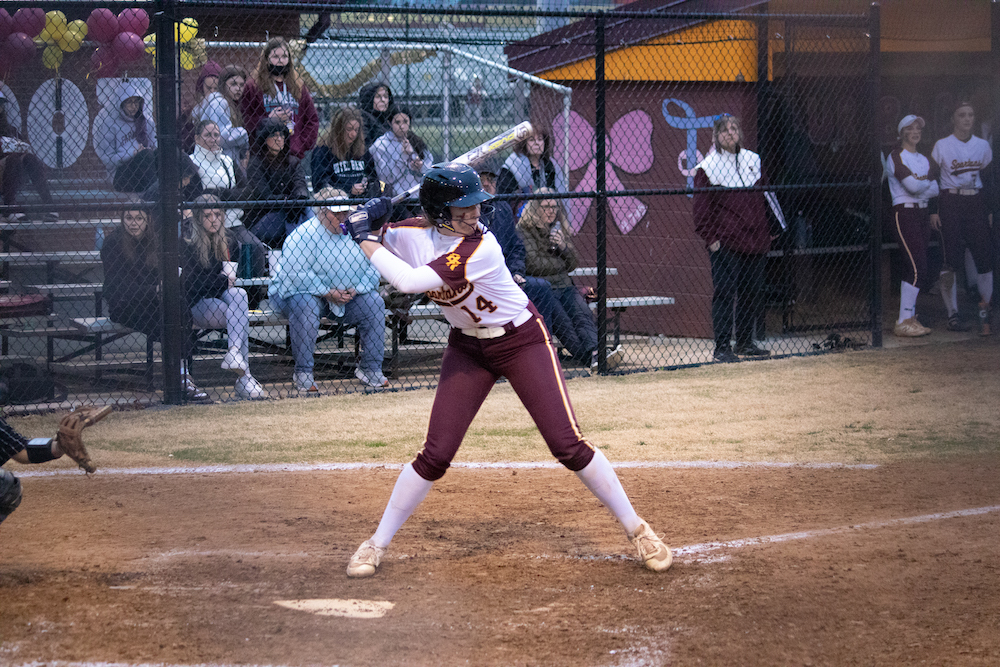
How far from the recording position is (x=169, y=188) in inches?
298

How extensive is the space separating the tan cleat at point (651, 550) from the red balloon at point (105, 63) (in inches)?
266

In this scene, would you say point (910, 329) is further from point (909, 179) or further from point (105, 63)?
point (105, 63)

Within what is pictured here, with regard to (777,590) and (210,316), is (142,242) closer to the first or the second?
(210,316)

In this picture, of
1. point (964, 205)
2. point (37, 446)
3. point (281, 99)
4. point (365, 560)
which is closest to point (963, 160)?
point (964, 205)

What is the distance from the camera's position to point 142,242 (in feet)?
25.3

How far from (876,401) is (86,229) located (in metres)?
6.78

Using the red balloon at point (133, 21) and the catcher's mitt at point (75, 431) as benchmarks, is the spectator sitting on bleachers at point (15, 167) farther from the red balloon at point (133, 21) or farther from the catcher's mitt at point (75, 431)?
the catcher's mitt at point (75, 431)

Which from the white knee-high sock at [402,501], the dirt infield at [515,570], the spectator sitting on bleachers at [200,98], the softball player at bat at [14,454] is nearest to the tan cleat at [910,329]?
the dirt infield at [515,570]

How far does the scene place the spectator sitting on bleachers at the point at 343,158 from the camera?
8.38 meters

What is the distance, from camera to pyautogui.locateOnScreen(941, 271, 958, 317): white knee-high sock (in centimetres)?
Answer: 1065

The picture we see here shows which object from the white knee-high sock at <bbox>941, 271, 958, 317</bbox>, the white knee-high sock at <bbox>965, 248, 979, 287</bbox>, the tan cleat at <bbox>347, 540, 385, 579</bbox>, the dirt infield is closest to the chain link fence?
the white knee-high sock at <bbox>941, 271, 958, 317</bbox>

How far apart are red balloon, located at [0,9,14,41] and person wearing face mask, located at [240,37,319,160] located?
2.24 m

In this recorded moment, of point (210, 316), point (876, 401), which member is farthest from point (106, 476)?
point (876, 401)

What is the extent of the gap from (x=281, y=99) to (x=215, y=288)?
6.03 ft
